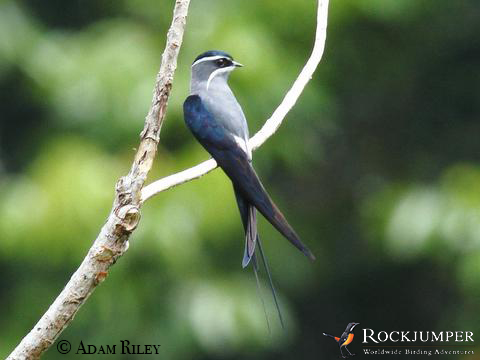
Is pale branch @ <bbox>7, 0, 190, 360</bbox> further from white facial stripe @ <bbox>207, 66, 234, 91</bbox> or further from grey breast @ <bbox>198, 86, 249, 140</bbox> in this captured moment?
white facial stripe @ <bbox>207, 66, 234, 91</bbox>

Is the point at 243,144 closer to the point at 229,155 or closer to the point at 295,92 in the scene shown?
the point at 229,155

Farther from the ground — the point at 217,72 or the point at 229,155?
the point at 217,72

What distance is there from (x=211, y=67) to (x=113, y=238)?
107cm

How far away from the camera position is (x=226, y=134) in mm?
2846

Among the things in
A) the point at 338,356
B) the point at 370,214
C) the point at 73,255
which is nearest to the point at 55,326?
the point at 73,255

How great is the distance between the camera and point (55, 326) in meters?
2.12

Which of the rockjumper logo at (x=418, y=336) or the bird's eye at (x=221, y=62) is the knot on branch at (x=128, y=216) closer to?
the bird's eye at (x=221, y=62)

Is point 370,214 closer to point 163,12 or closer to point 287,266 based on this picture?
point 287,266

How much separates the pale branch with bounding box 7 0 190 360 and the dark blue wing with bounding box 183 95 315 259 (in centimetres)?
39

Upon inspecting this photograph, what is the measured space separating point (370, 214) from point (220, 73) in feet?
11.1

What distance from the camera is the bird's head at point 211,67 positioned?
10.2 ft

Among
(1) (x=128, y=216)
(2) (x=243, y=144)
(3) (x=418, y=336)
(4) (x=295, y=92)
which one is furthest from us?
(3) (x=418, y=336)

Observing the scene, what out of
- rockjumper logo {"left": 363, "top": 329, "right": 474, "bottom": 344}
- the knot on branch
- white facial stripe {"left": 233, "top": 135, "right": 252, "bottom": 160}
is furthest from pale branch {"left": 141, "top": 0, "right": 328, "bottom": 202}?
rockjumper logo {"left": 363, "top": 329, "right": 474, "bottom": 344}

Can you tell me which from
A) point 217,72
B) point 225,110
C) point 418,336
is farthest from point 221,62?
point 418,336
